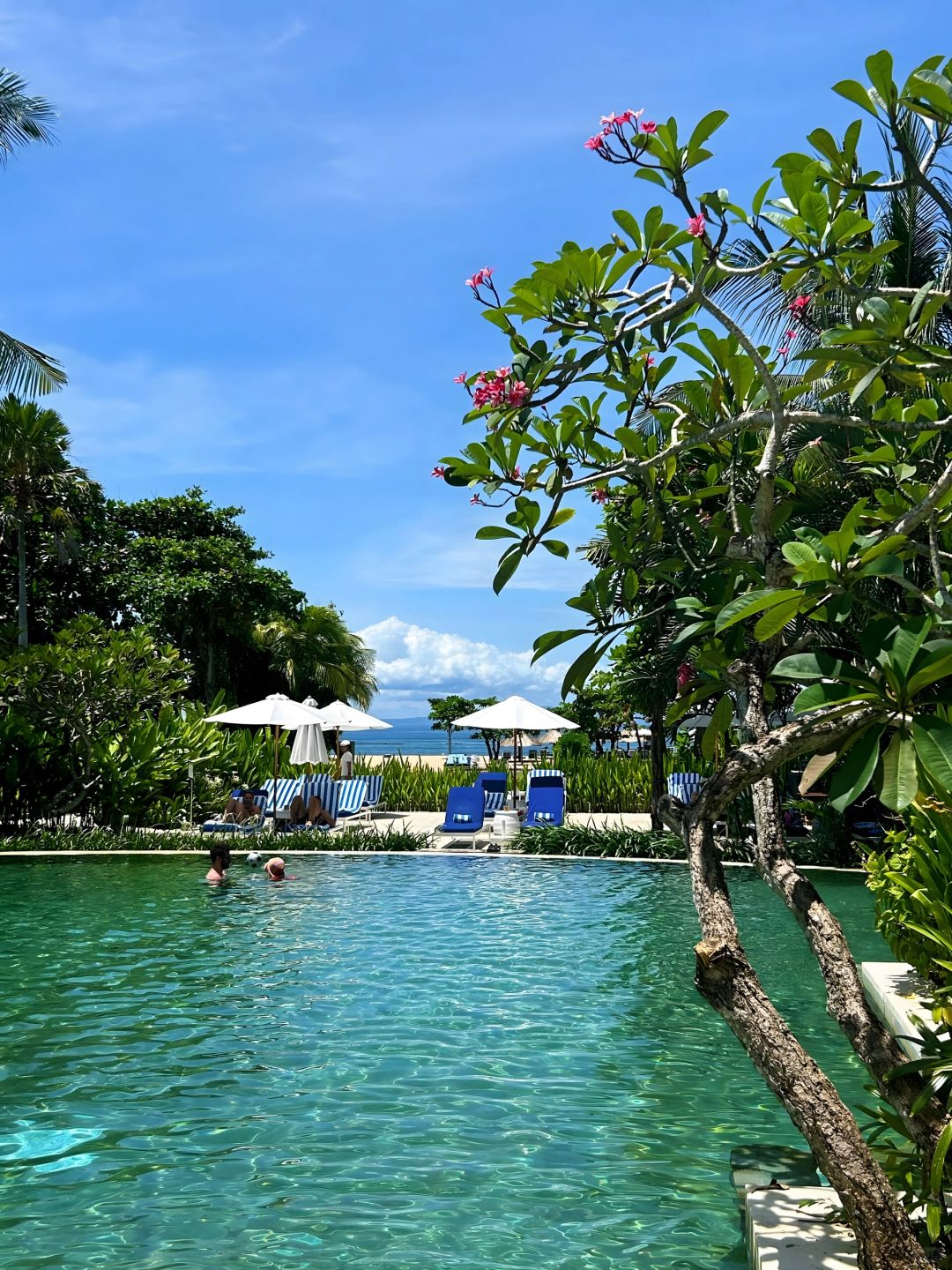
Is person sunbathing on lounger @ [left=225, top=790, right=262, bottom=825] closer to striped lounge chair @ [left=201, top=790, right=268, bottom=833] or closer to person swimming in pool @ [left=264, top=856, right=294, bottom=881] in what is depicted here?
striped lounge chair @ [left=201, top=790, right=268, bottom=833]

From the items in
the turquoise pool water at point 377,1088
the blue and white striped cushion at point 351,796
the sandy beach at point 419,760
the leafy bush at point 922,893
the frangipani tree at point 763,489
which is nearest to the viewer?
the frangipani tree at point 763,489

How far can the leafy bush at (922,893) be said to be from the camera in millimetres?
4094

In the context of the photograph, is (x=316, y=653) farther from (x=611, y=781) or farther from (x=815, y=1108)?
(x=815, y=1108)

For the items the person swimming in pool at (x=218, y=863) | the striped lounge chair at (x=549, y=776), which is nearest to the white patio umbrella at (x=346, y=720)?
the striped lounge chair at (x=549, y=776)

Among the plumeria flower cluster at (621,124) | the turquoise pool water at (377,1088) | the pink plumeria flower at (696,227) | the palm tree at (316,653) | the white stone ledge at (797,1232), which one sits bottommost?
the turquoise pool water at (377,1088)

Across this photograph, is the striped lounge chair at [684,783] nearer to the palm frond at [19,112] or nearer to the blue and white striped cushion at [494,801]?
the blue and white striped cushion at [494,801]

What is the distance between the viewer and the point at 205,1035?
742 cm

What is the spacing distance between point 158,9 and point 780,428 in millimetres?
8792

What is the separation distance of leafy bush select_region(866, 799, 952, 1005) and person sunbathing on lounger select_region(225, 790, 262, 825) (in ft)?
43.9

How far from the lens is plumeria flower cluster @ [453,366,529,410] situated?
347 centimetres

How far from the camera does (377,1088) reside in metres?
6.35

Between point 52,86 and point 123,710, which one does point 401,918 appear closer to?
point 123,710

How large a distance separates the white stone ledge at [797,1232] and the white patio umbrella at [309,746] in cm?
1739

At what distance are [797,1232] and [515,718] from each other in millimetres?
17608
